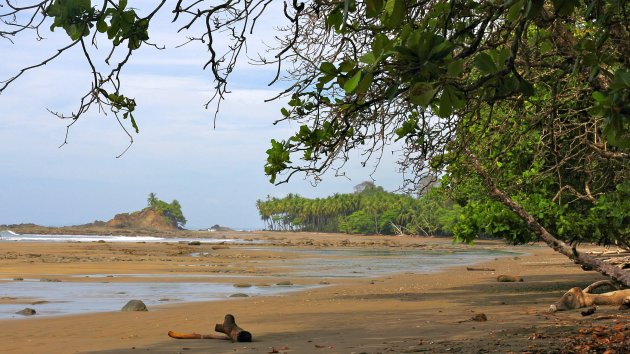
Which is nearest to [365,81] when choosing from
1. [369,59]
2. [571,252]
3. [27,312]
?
[369,59]

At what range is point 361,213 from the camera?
422ft

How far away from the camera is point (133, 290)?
69.5 feet

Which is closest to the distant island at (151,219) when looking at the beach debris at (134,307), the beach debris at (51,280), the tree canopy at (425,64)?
the beach debris at (51,280)

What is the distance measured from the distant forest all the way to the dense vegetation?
18.4 metres

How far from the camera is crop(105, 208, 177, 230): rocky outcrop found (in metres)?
154

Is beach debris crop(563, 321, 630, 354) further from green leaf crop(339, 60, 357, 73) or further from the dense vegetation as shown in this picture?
the dense vegetation

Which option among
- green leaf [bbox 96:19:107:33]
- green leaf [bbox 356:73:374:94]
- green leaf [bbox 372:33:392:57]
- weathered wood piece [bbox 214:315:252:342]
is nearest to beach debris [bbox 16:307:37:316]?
weathered wood piece [bbox 214:315:252:342]

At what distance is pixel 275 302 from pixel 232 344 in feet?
22.3

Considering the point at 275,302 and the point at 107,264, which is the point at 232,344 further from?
the point at 107,264

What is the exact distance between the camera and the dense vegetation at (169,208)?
16725cm

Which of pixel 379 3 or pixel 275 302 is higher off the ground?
pixel 379 3

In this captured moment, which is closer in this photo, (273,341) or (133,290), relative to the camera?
(273,341)

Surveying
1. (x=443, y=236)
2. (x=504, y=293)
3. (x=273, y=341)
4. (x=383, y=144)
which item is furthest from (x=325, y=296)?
(x=443, y=236)

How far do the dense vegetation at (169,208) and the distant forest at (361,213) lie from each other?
1837cm
